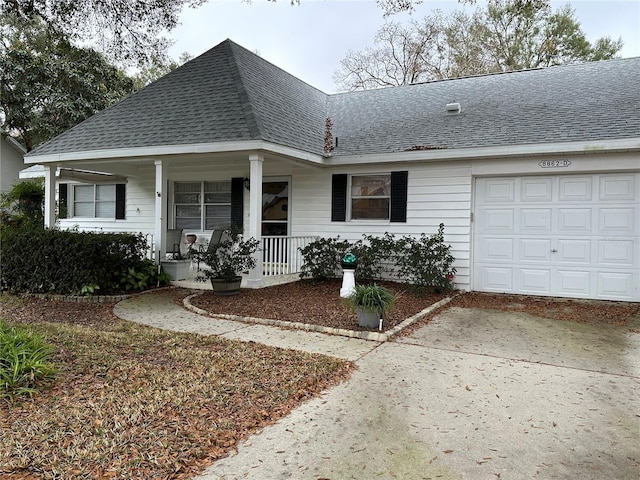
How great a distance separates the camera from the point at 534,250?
873 centimetres

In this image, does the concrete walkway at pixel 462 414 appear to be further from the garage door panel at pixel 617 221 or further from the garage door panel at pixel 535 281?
the garage door panel at pixel 617 221

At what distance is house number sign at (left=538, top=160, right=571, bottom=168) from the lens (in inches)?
325

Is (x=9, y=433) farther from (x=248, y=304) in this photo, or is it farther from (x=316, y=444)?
(x=248, y=304)

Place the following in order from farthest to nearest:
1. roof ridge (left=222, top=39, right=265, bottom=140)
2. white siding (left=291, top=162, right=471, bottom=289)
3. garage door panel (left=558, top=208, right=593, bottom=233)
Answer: white siding (left=291, top=162, right=471, bottom=289)
garage door panel (left=558, top=208, right=593, bottom=233)
roof ridge (left=222, top=39, right=265, bottom=140)

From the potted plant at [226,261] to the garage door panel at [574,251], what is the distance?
18.6 ft

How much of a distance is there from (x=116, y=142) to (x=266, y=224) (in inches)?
152

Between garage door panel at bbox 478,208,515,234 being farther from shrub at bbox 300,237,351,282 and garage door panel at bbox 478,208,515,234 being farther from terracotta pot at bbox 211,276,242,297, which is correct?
terracotta pot at bbox 211,276,242,297

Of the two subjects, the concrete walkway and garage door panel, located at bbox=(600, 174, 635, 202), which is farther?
garage door panel, located at bbox=(600, 174, 635, 202)

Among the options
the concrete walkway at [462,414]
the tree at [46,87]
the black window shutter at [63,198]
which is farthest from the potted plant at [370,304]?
the tree at [46,87]

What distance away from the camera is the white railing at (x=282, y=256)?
975 cm

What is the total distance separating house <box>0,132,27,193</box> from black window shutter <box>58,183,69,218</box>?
34.4 feet

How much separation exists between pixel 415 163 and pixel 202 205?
19.0 feet

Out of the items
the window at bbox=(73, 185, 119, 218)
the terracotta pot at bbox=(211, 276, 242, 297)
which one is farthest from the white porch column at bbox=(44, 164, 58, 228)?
the terracotta pot at bbox=(211, 276, 242, 297)

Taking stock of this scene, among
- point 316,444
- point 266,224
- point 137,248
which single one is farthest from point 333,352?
point 266,224
